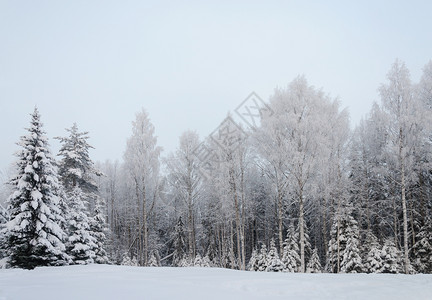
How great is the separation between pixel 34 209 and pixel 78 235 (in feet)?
15.8

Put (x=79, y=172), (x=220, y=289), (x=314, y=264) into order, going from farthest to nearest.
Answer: (x=314, y=264) < (x=79, y=172) < (x=220, y=289)

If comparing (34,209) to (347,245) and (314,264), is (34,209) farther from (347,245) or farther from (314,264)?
(314,264)

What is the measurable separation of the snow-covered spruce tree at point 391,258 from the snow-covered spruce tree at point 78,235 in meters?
18.7

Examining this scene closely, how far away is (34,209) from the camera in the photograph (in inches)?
527

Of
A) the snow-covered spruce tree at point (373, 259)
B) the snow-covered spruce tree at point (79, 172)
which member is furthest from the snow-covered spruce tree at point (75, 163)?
the snow-covered spruce tree at point (373, 259)

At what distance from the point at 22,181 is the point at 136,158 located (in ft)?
26.4

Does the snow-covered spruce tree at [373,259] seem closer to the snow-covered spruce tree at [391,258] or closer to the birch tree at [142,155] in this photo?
the snow-covered spruce tree at [391,258]

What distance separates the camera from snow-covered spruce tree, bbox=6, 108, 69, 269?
12914 mm

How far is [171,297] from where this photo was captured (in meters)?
5.86

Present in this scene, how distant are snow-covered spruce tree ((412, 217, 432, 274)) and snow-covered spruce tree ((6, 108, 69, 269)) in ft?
70.9

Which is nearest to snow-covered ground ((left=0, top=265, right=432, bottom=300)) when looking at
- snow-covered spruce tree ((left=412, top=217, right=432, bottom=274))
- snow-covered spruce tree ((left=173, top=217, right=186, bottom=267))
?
snow-covered spruce tree ((left=412, top=217, right=432, bottom=274))

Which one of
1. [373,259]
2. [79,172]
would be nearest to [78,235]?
[79,172]

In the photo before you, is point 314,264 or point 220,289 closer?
point 220,289

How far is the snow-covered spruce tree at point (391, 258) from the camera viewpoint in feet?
60.3
